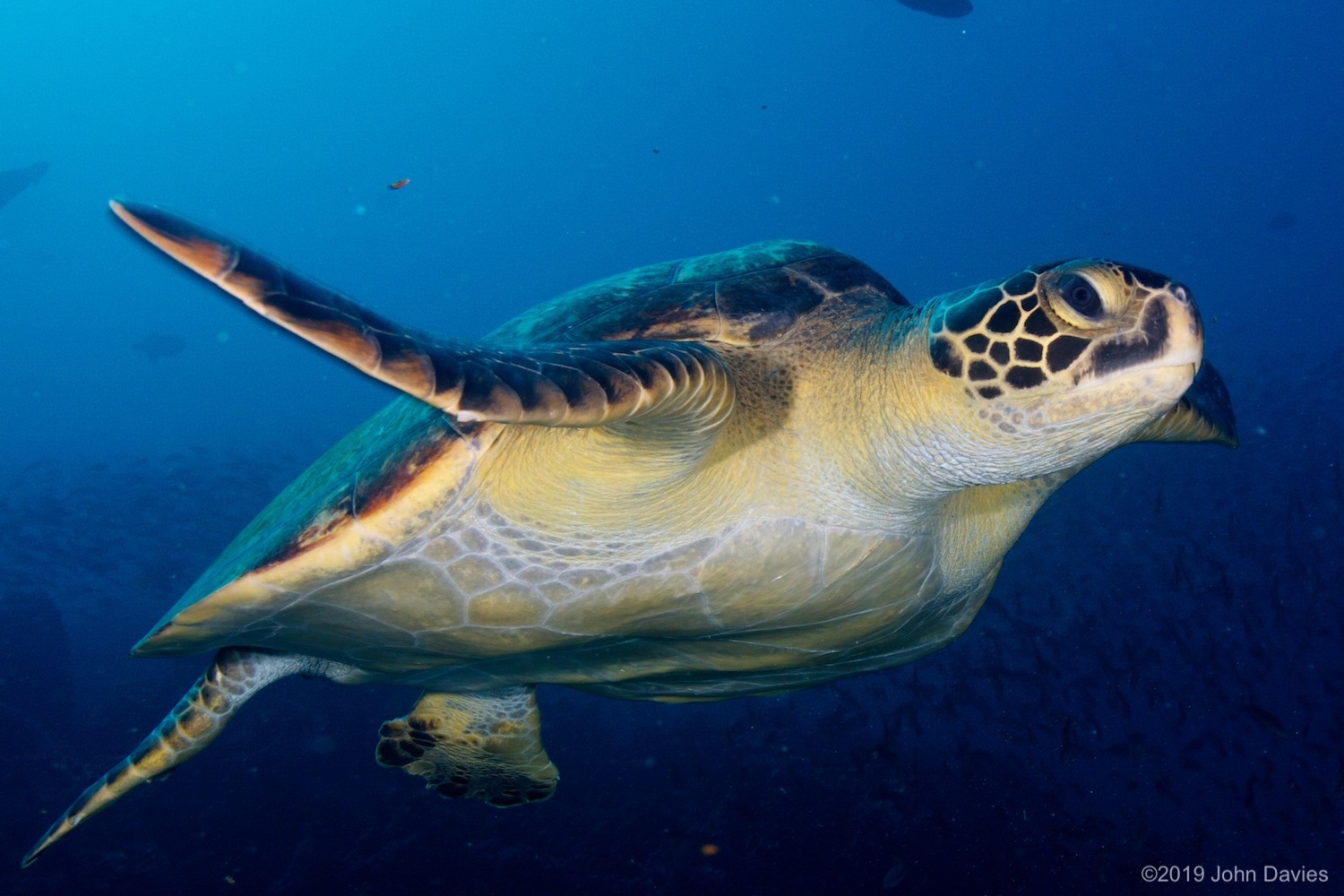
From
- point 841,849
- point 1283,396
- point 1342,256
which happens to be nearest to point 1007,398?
point 841,849

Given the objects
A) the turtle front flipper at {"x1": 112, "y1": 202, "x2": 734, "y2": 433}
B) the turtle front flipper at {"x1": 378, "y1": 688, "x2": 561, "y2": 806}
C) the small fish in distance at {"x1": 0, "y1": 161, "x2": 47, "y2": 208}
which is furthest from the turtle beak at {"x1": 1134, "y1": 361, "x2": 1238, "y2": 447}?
the small fish in distance at {"x1": 0, "y1": 161, "x2": 47, "y2": 208}

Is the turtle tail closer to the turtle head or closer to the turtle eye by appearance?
the turtle head

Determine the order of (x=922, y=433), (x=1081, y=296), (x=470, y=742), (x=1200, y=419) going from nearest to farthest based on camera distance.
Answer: (x=1081, y=296) → (x=922, y=433) → (x=1200, y=419) → (x=470, y=742)

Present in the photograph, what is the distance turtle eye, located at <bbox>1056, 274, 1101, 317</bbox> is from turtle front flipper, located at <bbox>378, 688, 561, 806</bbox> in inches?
107

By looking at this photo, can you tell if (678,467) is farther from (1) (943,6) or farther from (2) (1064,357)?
(1) (943,6)

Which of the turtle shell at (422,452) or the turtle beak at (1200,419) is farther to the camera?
the turtle beak at (1200,419)

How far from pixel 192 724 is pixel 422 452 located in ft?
6.62

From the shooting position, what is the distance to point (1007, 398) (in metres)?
1.50

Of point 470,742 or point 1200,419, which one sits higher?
point 1200,419

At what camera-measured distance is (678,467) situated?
158cm

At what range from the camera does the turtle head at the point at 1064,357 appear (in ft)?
4.47

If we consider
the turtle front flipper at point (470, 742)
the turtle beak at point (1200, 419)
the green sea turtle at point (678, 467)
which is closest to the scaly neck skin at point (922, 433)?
the green sea turtle at point (678, 467)

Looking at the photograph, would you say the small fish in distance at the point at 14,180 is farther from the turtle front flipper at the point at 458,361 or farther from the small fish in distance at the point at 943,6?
the turtle front flipper at the point at 458,361

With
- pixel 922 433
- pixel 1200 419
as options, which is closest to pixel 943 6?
pixel 1200 419
